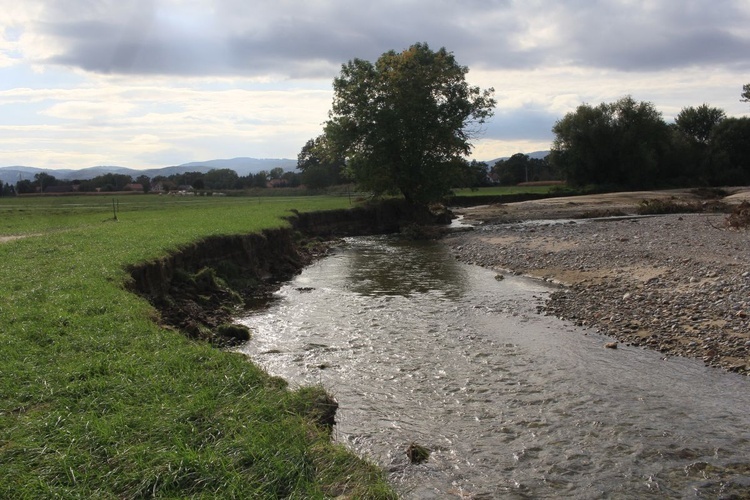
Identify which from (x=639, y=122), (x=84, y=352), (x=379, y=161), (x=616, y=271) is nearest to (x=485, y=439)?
(x=84, y=352)

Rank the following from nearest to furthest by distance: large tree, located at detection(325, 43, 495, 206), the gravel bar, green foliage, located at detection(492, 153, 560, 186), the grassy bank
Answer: the grassy bank < the gravel bar < large tree, located at detection(325, 43, 495, 206) < green foliage, located at detection(492, 153, 560, 186)

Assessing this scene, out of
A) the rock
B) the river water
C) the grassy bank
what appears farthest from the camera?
the rock

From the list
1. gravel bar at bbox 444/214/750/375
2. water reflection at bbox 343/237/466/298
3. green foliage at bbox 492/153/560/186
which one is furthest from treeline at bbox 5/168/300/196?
gravel bar at bbox 444/214/750/375

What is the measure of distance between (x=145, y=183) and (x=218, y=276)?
8948cm

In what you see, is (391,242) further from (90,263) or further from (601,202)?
(601,202)

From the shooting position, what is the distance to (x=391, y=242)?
120ft

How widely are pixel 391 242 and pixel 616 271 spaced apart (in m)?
18.7

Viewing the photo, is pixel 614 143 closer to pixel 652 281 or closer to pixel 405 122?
pixel 405 122

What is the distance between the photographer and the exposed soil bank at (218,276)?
13.4m

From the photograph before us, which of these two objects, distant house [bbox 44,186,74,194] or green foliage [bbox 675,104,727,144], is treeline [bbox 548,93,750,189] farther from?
distant house [bbox 44,186,74,194]

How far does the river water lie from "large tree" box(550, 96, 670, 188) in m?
66.9

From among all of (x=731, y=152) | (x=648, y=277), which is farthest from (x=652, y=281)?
(x=731, y=152)

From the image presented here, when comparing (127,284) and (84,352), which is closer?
(84,352)

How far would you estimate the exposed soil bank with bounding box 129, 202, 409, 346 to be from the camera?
43.8 feet
